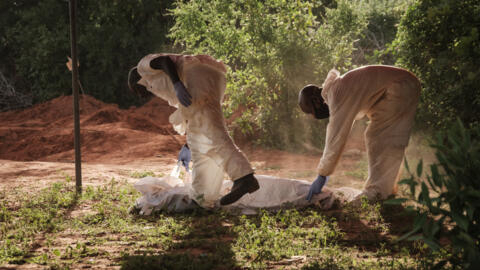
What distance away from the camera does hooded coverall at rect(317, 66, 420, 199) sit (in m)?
3.96

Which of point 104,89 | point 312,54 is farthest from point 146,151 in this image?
point 104,89

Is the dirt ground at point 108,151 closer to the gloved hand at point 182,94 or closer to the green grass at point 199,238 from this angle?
the green grass at point 199,238

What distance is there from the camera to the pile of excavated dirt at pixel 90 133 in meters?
9.01

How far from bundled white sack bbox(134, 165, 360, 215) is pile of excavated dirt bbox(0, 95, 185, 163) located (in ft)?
13.2

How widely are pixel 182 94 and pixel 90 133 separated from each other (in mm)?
7189

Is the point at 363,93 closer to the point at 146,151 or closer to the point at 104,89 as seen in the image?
the point at 146,151

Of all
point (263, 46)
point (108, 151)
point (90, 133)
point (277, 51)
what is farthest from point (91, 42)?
point (277, 51)

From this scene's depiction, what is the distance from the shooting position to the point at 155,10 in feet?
48.4

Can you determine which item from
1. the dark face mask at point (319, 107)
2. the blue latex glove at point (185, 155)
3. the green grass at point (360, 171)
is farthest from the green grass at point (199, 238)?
the green grass at point (360, 171)

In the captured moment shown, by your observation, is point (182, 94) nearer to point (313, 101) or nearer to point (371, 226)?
point (313, 101)

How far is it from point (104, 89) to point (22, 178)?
9938 millimetres

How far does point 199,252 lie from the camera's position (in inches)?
116

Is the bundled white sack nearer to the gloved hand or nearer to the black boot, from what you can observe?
the black boot

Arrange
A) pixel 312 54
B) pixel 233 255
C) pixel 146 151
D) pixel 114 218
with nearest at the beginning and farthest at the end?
1. pixel 233 255
2. pixel 114 218
3. pixel 312 54
4. pixel 146 151
